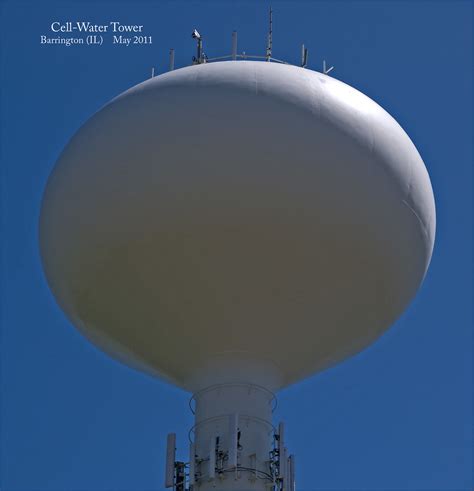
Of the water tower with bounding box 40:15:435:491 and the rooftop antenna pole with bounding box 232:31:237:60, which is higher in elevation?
the rooftop antenna pole with bounding box 232:31:237:60

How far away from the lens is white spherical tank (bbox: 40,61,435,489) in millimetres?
14633

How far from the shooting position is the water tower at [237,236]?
14.6m

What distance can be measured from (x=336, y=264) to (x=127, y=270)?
2.80 m

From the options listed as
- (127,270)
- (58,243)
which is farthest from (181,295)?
(58,243)

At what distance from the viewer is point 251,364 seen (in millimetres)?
16203

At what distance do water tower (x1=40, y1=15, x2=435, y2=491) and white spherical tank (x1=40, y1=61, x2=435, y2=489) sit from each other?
0.02 meters

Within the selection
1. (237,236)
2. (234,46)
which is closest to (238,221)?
(237,236)

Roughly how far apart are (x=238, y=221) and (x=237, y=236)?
0.69 feet

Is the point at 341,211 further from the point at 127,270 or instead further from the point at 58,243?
the point at 58,243

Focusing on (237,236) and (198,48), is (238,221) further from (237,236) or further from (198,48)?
(198,48)

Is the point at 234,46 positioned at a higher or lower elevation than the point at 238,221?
higher

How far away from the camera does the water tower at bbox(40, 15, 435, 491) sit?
48.1 ft

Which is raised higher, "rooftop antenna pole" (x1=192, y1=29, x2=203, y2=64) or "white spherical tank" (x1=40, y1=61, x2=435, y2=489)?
"rooftop antenna pole" (x1=192, y1=29, x2=203, y2=64)

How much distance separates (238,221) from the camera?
1459 centimetres
